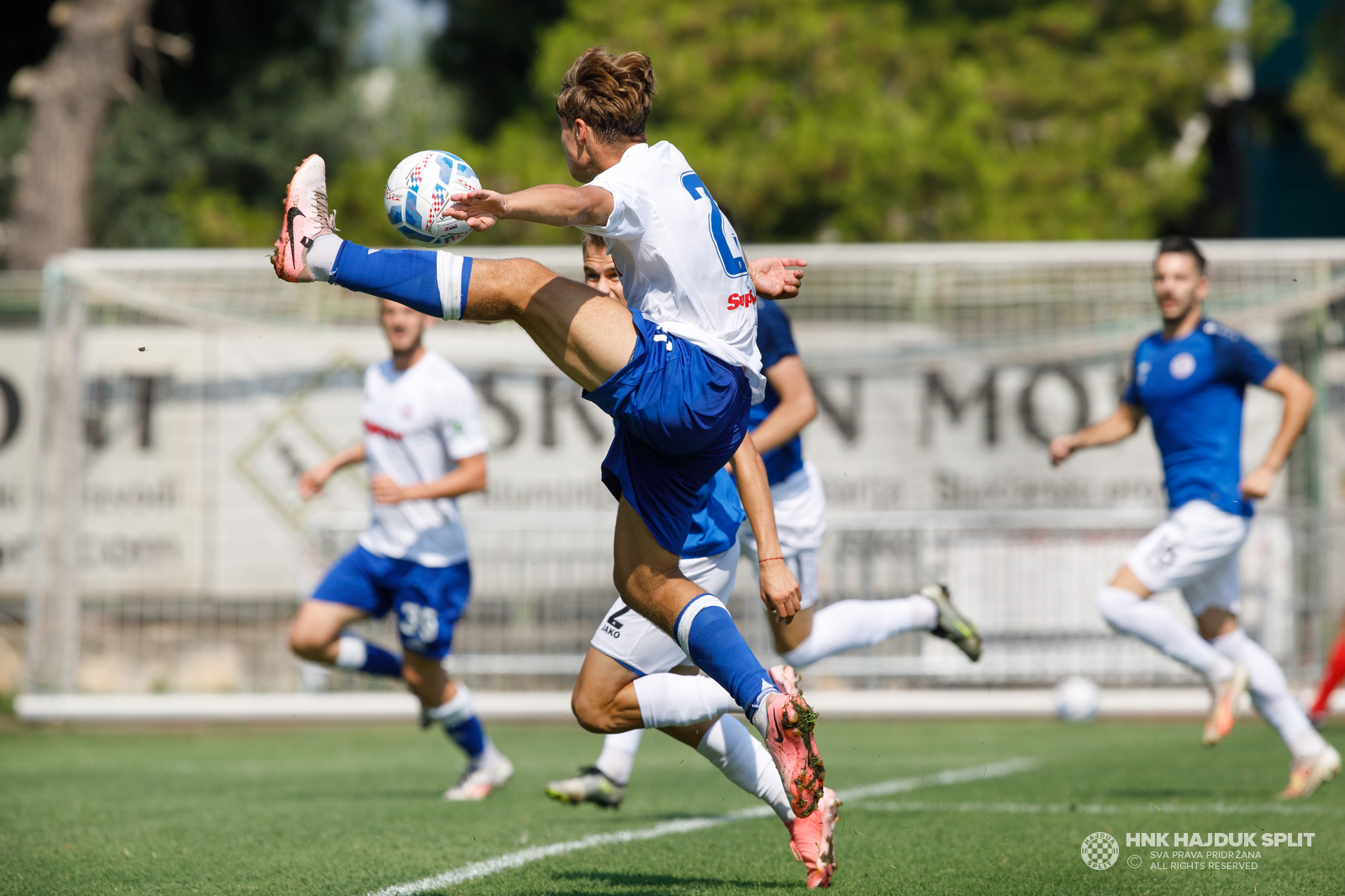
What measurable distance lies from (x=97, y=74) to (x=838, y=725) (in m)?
9.79

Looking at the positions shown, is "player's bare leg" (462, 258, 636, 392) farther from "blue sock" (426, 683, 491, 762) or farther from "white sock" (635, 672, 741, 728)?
"blue sock" (426, 683, 491, 762)

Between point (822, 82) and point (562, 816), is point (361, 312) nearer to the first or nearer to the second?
point (822, 82)

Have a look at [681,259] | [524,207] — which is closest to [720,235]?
[681,259]

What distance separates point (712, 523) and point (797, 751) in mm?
900

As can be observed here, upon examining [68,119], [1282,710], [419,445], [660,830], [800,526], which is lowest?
[660,830]

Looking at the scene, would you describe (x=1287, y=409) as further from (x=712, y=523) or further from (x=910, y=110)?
(x=910, y=110)

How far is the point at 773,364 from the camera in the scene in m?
5.66

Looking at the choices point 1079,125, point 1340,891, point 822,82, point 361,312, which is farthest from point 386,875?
point 1079,125

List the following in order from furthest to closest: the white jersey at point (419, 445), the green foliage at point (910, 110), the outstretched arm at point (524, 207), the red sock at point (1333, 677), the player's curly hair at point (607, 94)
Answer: the green foliage at point (910, 110) → the red sock at point (1333, 677) → the white jersey at point (419, 445) → the player's curly hair at point (607, 94) → the outstretched arm at point (524, 207)

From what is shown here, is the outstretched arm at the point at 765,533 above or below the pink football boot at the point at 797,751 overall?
above

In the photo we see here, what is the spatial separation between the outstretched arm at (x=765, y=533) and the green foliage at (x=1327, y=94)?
13457 mm

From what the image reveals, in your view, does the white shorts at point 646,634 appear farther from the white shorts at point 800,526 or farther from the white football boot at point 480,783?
the white football boot at point 480,783

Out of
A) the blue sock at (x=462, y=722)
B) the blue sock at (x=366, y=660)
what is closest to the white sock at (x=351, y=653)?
the blue sock at (x=366, y=660)

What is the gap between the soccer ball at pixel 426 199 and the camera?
339 centimetres
